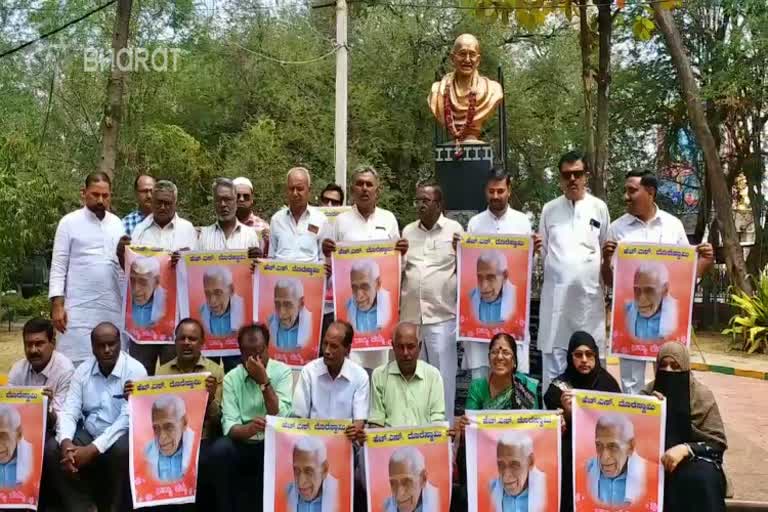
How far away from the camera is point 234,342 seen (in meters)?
6.01

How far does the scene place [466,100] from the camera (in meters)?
8.52

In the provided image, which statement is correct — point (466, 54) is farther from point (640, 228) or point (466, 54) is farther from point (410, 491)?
point (410, 491)

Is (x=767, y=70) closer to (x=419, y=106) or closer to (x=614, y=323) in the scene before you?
(x=419, y=106)

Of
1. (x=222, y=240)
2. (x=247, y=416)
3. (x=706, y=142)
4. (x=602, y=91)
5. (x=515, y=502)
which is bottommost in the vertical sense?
(x=515, y=502)

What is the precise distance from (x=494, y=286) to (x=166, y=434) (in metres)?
2.28

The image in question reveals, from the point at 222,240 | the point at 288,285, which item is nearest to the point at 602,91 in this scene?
the point at 222,240

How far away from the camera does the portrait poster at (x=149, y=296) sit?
5961 millimetres

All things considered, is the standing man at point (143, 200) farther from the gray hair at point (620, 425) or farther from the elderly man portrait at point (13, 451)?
the gray hair at point (620, 425)

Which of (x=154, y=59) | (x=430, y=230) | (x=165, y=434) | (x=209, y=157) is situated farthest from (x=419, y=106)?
(x=165, y=434)

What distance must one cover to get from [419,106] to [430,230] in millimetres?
17603

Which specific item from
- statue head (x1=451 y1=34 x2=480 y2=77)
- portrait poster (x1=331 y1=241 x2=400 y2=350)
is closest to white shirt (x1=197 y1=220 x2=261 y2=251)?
portrait poster (x1=331 y1=241 x2=400 y2=350)

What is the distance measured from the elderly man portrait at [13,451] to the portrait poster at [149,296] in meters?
1.11

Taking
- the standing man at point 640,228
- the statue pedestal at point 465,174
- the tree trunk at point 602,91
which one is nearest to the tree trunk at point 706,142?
the tree trunk at point 602,91

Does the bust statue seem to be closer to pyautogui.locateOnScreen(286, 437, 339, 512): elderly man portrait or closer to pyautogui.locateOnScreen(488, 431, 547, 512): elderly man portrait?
pyautogui.locateOnScreen(488, 431, 547, 512): elderly man portrait
